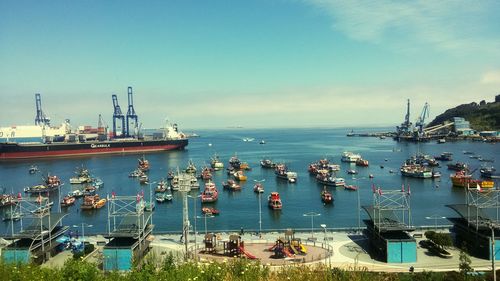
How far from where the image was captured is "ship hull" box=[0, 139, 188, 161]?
91062 millimetres

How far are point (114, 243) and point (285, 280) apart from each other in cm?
1428

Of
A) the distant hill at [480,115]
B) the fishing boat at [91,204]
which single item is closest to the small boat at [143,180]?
the fishing boat at [91,204]

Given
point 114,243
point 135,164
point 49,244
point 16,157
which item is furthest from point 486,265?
point 16,157

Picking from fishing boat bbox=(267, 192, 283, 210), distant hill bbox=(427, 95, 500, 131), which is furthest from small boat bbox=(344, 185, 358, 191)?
distant hill bbox=(427, 95, 500, 131)

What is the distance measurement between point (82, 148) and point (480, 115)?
125m

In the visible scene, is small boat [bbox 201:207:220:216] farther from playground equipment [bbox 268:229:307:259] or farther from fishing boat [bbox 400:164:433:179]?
fishing boat [bbox 400:164:433:179]

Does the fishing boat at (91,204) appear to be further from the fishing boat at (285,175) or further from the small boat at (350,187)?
the small boat at (350,187)

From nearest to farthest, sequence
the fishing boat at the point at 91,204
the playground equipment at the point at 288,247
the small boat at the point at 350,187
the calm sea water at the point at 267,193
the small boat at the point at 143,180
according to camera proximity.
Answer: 1. the playground equipment at the point at 288,247
2. the calm sea water at the point at 267,193
3. the fishing boat at the point at 91,204
4. the small boat at the point at 350,187
5. the small boat at the point at 143,180

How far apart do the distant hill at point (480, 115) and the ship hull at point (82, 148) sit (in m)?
93.8

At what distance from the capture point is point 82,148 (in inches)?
3927

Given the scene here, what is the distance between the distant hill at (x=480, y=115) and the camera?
138125mm

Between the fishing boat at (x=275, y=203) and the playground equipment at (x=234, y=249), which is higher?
the playground equipment at (x=234, y=249)

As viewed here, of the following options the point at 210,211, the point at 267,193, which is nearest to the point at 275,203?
the point at 210,211

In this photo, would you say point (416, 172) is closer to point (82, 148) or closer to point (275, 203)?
point (275, 203)
